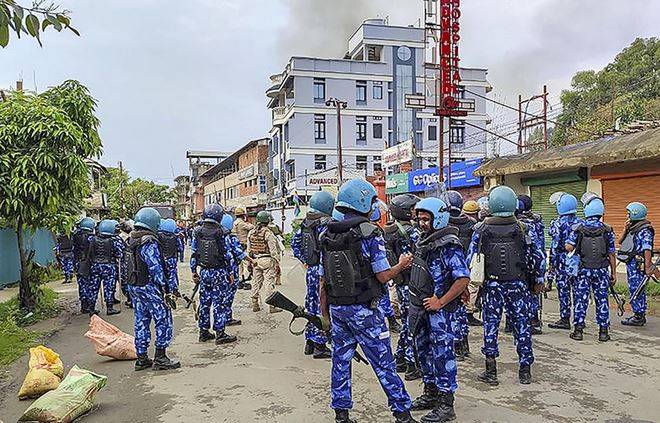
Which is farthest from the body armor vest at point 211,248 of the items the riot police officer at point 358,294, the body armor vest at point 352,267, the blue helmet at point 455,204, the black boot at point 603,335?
the black boot at point 603,335

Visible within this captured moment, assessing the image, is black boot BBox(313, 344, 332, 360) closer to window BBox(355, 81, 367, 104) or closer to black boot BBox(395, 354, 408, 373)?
black boot BBox(395, 354, 408, 373)

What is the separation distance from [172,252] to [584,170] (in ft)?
34.4

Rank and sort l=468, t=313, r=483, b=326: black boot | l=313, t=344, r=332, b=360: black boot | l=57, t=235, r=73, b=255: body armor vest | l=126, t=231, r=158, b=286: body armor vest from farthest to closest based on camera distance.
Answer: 1. l=57, t=235, r=73, b=255: body armor vest
2. l=468, t=313, r=483, b=326: black boot
3. l=313, t=344, r=332, b=360: black boot
4. l=126, t=231, r=158, b=286: body armor vest

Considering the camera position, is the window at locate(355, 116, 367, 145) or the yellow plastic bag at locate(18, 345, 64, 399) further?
the window at locate(355, 116, 367, 145)

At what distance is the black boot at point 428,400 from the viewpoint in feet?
15.4

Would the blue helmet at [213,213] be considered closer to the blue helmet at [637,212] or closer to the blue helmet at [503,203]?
the blue helmet at [503,203]

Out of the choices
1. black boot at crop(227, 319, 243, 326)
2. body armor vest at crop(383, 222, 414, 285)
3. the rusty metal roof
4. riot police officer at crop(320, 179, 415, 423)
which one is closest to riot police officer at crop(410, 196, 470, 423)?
riot police officer at crop(320, 179, 415, 423)

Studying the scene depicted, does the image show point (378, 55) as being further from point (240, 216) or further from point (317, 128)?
point (240, 216)

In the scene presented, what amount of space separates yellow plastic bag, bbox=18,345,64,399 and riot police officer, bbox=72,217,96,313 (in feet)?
15.1

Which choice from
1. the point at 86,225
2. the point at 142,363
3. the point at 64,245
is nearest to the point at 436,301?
the point at 142,363

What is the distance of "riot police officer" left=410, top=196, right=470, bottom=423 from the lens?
446 cm

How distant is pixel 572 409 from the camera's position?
4711mm

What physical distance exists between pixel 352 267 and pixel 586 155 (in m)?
10.4

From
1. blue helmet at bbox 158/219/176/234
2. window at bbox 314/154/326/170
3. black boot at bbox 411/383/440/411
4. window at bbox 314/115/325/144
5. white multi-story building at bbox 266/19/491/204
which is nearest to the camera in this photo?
black boot at bbox 411/383/440/411
